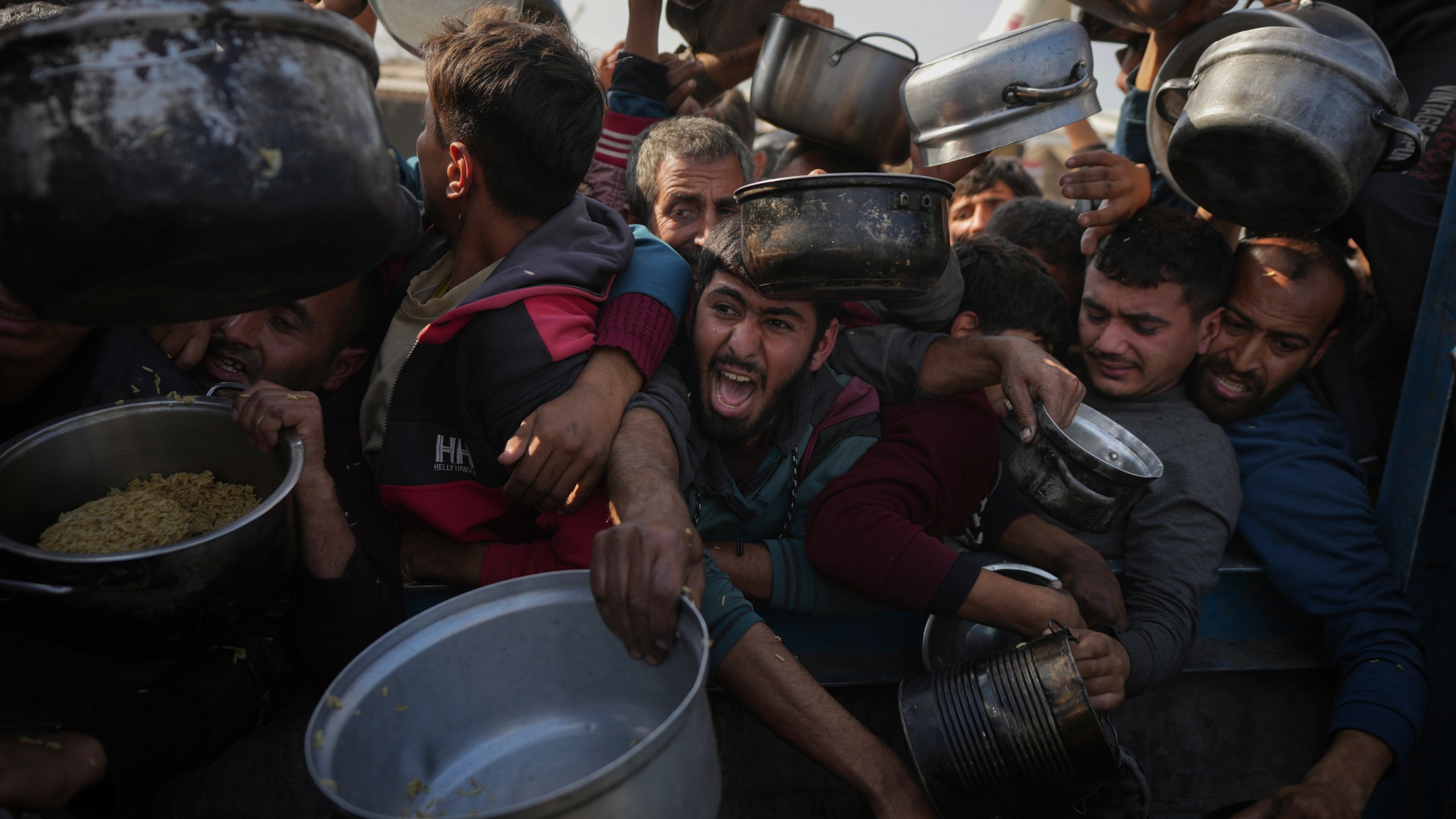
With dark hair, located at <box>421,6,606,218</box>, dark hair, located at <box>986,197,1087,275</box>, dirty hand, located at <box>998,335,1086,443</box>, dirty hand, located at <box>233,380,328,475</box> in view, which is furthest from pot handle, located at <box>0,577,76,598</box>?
dark hair, located at <box>986,197,1087,275</box>

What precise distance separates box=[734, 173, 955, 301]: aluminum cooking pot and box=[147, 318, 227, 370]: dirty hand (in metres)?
1.66

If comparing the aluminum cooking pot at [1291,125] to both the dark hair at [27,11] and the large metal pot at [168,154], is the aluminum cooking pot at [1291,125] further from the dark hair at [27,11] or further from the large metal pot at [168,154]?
the dark hair at [27,11]

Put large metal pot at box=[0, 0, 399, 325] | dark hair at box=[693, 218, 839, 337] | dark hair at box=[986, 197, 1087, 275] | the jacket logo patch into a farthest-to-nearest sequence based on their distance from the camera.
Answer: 1. dark hair at box=[986, 197, 1087, 275]
2. dark hair at box=[693, 218, 839, 337]
3. the jacket logo patch
4. large metal pot at box=[0, 0, 399, 325]

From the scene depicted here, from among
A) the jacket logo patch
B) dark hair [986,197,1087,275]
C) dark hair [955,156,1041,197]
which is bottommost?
dark hair [955,156,1041,197]

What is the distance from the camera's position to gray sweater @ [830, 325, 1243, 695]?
2.72 m

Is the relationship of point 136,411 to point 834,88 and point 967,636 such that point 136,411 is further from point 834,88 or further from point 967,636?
point 834,88

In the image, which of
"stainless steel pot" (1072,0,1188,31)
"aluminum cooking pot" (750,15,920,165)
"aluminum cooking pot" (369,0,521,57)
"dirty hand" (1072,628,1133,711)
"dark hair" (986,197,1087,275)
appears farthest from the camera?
"dark hair" (986,197,1087,275)

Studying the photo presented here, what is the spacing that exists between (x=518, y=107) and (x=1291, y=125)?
218cm

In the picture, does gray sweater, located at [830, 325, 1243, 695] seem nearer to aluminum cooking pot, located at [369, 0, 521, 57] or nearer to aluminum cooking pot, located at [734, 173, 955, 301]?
aluminum cooking pot, located at [734, 173, 955, 301]

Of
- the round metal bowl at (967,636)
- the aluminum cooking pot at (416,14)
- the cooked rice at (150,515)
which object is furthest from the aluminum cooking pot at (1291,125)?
the cooked rice at (150,515)

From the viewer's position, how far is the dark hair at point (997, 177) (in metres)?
5.23

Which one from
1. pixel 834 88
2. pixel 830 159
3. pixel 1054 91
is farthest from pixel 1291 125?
pixel 830 159

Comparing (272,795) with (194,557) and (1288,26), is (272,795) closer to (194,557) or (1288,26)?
(194,557)

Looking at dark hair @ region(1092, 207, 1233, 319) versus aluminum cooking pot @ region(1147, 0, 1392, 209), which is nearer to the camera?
aluminum cooking pot @ region(1147, 0, 1392, 209)
